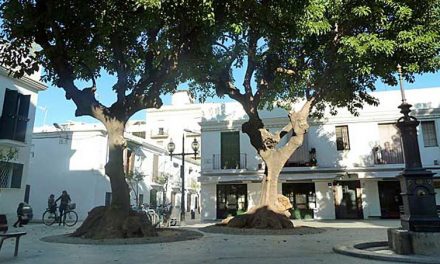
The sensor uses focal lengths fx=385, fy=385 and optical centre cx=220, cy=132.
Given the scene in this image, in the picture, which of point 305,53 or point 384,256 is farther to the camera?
point 305,53

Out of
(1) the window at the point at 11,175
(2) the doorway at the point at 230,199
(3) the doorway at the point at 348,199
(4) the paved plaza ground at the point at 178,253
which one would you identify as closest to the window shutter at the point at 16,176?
(1) the window at the point at 11,175

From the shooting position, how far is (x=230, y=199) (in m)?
23.5

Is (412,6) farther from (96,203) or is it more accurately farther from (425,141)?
(96,203)

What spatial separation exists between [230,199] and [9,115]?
1284 cm

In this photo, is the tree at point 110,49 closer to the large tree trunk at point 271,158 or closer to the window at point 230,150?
the large tree trunk at point 271,158

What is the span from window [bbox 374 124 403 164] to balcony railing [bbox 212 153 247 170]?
24.7 feet

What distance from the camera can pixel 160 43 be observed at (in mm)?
9734

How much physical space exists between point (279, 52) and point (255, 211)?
582 centimetres

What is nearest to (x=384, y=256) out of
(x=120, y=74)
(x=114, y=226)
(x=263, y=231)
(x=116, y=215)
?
(x=263, y=231)

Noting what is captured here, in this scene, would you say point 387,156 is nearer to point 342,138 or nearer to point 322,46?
point 342,138

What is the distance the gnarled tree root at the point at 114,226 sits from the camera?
32.7 ft

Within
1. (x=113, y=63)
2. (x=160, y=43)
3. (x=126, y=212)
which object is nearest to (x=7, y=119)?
(x=113, y=63)

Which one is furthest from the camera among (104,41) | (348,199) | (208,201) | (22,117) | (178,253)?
(208,201)

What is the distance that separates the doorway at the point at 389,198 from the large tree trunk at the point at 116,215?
15314mm
